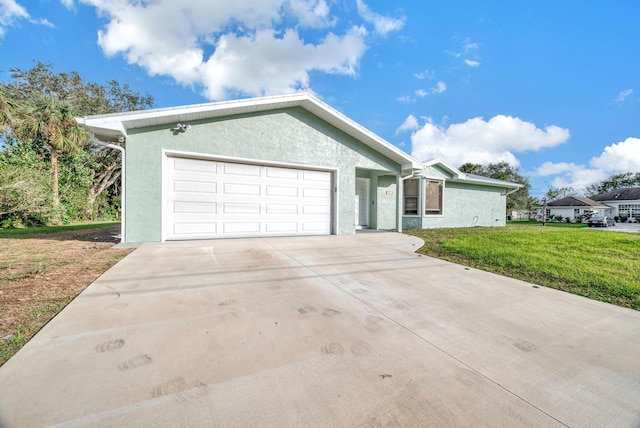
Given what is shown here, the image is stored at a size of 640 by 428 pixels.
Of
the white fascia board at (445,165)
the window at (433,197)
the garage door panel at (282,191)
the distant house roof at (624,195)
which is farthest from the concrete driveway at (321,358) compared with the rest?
the distant house roof at (624,195)

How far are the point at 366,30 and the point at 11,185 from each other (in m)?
15.7

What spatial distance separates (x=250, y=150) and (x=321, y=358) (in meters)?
6.70

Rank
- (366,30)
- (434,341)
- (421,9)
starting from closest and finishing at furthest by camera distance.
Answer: (434,341), (421,9), (366,30)

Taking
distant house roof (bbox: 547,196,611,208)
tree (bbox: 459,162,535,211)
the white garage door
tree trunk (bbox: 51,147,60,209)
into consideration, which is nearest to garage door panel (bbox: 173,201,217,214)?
the white garage door

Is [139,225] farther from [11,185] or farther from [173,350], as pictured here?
[11,185]

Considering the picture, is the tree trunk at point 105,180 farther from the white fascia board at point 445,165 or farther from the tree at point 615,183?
the tree at point 615,183

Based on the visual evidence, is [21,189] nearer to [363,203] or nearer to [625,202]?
[363,203]

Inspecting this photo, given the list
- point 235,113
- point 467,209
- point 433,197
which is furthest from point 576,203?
point 235,113

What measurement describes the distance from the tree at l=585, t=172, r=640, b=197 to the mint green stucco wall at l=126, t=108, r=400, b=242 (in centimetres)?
6345

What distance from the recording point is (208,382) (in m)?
1.69

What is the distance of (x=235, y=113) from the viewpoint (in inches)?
293

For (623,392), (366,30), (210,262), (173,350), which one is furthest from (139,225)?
(366,30)

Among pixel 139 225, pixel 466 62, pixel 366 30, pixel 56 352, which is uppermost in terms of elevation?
pixel 366 30

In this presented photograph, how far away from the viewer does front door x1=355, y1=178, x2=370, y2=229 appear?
1164cm
